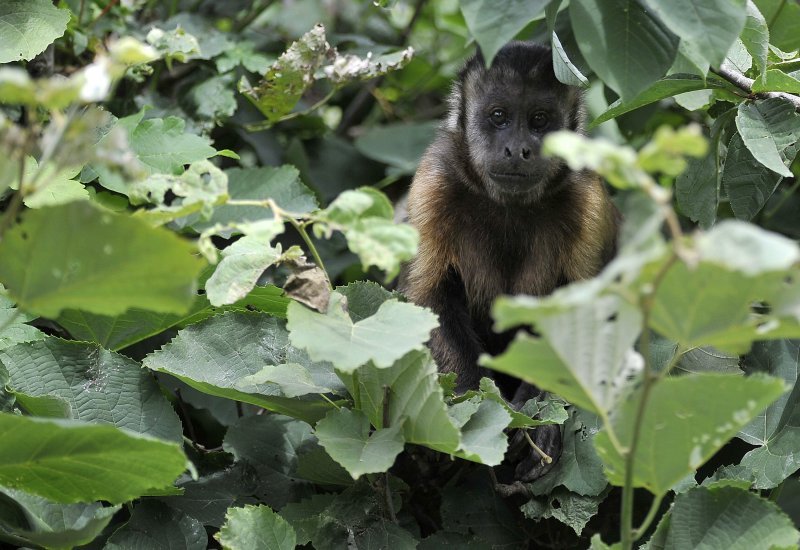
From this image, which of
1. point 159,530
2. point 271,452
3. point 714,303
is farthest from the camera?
point 271,452

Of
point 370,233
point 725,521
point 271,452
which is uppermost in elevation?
point 370,233

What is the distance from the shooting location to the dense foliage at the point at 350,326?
1946 millimetres

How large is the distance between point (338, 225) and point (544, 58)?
2.30 metres

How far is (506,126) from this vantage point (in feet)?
14.9

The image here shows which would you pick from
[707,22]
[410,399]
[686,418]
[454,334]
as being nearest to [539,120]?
[454,334]

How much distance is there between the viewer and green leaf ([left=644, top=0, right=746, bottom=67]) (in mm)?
2799

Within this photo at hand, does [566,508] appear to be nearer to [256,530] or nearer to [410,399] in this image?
[410,399]

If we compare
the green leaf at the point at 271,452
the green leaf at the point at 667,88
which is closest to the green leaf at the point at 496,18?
the green leaf at the point at 667,88

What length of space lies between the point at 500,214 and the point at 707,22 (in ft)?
6.27

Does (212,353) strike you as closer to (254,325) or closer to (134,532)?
(254,325)

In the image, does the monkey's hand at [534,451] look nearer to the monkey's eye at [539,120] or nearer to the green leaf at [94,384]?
the green leaf at [94,384]

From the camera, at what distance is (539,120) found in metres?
4.54

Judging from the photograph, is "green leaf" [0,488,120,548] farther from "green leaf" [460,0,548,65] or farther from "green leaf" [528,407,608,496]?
"green leaf" [460,0,548,65]

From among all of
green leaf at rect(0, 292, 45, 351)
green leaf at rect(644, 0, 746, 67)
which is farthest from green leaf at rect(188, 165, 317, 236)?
green leaf at rect(644, 0, 746, 67)
